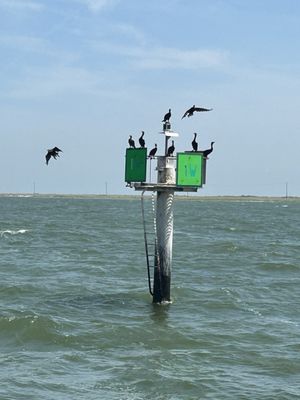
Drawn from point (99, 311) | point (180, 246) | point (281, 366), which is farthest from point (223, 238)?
point (281, 366)

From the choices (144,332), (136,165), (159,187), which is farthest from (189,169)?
(144,332)

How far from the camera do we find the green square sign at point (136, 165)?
23484 mm

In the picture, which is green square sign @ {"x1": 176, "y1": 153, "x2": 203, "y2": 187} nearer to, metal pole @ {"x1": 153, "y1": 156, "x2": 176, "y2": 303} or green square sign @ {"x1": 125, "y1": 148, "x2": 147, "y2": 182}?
metal pole @ {"x1": 153, "y1": 156, "x2": 176, "y2": 303}

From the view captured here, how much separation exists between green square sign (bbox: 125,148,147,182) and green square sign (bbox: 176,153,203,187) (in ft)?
3.23

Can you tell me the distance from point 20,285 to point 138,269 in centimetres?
727

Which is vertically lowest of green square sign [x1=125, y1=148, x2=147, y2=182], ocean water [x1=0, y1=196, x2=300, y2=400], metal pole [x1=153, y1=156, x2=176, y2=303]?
ocean water [x1=0, y1=196, x2=300, y2=400]

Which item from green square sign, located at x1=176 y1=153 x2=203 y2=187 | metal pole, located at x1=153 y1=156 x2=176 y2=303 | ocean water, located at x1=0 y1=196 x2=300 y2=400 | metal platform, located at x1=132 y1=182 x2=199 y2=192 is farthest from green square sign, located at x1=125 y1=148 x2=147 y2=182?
ocean water, located at x1=0 y1=196 x2=300 y2=400

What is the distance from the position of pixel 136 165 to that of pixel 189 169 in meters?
1.52

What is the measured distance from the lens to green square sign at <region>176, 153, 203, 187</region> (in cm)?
2314

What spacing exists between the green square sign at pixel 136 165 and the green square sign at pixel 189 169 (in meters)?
0.99

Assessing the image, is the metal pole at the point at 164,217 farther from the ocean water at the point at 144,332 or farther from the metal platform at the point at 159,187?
the ocean water at the point at 144,332

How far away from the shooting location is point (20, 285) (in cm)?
2938

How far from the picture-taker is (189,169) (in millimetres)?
23281

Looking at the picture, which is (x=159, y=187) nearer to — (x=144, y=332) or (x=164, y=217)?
(x=164, y=217)
